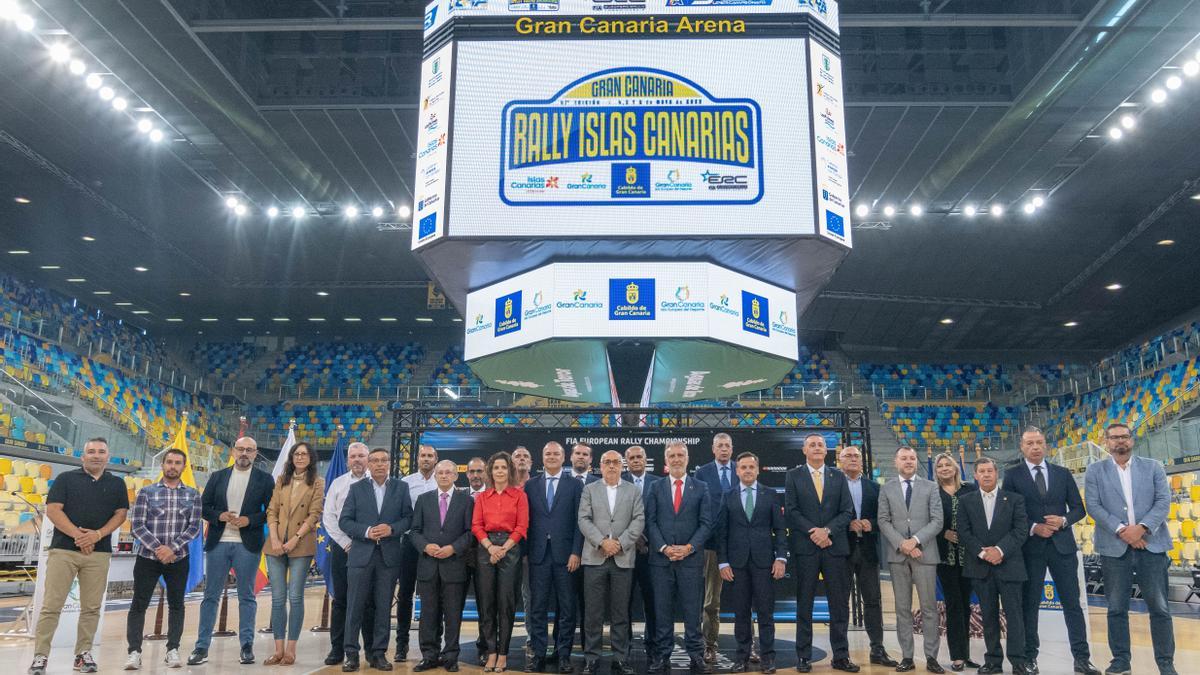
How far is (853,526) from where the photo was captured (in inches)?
255

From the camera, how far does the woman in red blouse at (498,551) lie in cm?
627

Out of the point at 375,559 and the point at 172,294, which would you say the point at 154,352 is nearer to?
the point at 172,294

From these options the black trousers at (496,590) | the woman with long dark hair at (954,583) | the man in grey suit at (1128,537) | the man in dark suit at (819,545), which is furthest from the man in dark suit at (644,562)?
the man in grey suit at (1128,537)

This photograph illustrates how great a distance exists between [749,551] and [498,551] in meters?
1.88

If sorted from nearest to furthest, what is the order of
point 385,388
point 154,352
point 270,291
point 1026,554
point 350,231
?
point 1026,554 < point 350,231 < point 270,291 < point 385,388 < point 154,352

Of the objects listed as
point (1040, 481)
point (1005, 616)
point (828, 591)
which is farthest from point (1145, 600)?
point (828, 591)

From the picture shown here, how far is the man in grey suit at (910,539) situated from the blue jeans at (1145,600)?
1.15 meters

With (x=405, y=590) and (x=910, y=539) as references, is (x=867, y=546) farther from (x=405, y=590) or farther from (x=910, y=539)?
(x=405, y=590)

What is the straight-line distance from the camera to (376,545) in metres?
6.44

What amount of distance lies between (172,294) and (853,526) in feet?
75.0

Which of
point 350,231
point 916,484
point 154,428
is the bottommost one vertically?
point 916,484

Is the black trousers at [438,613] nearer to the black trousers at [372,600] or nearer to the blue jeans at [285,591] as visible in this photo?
the black trousers at [372,600]

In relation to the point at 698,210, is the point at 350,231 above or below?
above

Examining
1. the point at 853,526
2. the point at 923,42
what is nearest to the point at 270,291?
the point at 923,42
